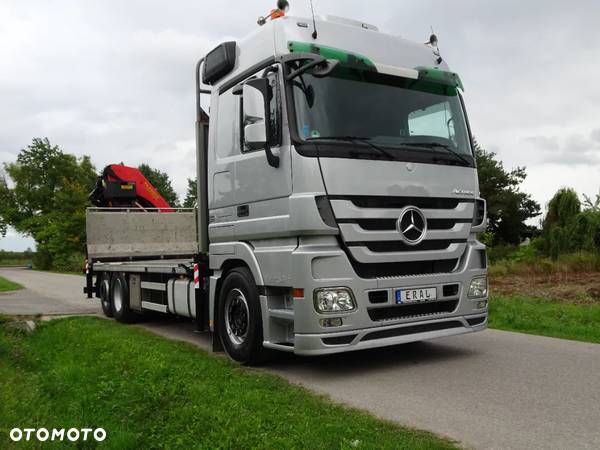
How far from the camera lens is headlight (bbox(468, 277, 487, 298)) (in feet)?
19.7

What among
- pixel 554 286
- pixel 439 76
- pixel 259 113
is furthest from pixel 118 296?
pixel 554 286

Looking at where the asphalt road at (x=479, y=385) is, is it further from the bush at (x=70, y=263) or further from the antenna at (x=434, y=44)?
the bush at (x=70, y=263)

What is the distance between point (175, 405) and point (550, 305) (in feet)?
24.5

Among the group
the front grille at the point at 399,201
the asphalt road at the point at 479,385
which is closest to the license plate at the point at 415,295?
the asphalt road at the point at 479,385

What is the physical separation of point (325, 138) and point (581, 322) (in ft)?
17.9

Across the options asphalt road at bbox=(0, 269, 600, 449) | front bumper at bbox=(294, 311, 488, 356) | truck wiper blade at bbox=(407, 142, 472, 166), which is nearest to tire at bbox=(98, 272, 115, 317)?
asphalt road at bbox=(0, 269, 600, 449)

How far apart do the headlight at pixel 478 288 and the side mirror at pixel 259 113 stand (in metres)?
2.44

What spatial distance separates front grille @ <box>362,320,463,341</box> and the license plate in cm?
26

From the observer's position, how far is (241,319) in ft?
20.1

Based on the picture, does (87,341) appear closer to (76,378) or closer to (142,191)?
(76,378)

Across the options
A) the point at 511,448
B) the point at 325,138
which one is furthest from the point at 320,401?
the point at 325,138

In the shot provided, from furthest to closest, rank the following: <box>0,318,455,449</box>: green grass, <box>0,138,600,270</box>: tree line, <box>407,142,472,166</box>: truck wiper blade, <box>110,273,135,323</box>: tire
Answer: <box>0,138,600,270</box>: tree line
<box>110,273,135,323</box>: tire
<box>407,142,472,166</box>: truck wiper blade
<box>0,318,455,449</box>: green grass

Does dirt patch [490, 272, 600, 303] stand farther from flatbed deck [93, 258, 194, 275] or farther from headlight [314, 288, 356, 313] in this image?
flatbed deck [93, 258, 194, 275]

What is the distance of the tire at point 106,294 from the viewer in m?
10.7
